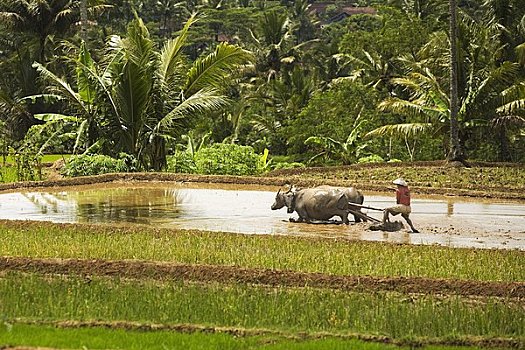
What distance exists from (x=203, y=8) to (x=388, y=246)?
4285 centimetres

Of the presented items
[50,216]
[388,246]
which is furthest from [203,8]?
[388,246]

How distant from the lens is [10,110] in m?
29.1

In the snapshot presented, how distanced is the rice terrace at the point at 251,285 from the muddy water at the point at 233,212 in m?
0.09

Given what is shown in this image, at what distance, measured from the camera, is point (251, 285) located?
8.41 metres

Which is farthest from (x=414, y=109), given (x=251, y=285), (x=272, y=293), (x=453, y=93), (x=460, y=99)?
(x=272, y=293)

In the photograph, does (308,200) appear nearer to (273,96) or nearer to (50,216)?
(50,216)

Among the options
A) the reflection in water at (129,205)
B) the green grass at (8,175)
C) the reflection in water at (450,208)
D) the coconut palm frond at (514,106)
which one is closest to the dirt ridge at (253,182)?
the reflection in water at (450,208)

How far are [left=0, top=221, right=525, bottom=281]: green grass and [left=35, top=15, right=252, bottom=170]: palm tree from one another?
8.18 m

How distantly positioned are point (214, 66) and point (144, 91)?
85.1 inches

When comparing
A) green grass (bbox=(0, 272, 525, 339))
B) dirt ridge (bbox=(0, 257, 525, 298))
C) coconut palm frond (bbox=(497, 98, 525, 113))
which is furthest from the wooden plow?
coconut palm frond (bbox=(497, 98, 525, 113))

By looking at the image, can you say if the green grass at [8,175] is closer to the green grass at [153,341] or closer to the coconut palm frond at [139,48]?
the coconut palm frond at [139,48]

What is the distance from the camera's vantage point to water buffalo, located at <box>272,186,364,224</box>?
39.8 feet

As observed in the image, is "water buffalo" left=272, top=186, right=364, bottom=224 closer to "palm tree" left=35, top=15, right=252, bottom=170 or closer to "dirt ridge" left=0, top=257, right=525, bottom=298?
"dirt ridge" left=0, top=257, right=525, bottom=298

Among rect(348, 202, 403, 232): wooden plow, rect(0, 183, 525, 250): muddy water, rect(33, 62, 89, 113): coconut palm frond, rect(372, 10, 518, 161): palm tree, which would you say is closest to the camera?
rect(0, 183, 525, 250): muddy water
